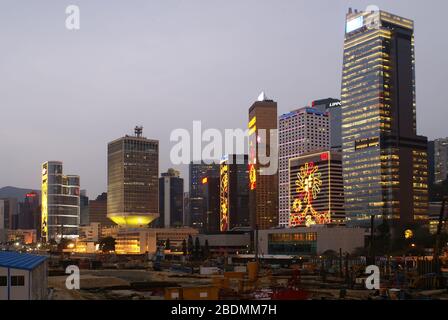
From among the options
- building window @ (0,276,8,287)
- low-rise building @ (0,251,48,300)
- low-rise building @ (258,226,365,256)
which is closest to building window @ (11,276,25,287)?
low-rise building @ (0,251,48,300)

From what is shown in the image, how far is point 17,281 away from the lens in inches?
1789

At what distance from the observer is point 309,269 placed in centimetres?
11725

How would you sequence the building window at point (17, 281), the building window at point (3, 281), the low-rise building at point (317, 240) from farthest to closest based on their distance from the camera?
the low-rise building at point (317, 240) → the building window at point (17, 281) → the building window at point (3, 281)

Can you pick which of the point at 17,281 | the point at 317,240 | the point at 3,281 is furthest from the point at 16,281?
the point at 317,240

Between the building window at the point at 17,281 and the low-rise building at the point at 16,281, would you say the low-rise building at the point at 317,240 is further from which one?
the building window at the point at 17,281

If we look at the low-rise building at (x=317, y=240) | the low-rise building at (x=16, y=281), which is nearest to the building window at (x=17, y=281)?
the low-rise building at (x=16, y=281)

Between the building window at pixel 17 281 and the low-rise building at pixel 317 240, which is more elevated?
the building window at pixel 17 281

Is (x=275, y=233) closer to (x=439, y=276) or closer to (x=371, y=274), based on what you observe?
(x=371, y=274)

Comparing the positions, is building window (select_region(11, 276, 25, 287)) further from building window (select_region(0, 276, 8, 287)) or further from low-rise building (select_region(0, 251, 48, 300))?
building window (select_region(0, 276, 8, 287))

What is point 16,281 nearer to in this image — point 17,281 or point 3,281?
point 17,281

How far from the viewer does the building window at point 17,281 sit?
4528 cm
